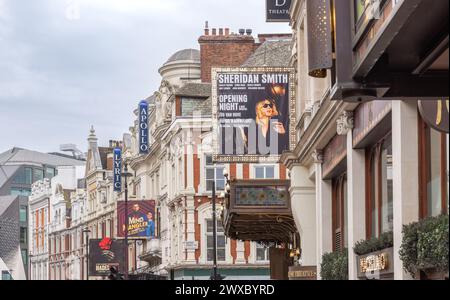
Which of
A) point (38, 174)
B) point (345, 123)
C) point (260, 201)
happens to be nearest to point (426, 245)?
point (345, 123)

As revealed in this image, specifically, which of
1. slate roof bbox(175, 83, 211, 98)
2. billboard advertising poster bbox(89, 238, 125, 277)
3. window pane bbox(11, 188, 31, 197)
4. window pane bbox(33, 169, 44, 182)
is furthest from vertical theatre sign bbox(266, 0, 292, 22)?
window pane bbox(33, 169, 44, 182)

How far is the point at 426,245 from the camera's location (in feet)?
52.0

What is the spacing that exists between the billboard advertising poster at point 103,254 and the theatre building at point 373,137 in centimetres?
5100

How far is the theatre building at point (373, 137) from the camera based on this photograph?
10320 millimetres

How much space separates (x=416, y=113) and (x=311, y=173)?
45.9 feet

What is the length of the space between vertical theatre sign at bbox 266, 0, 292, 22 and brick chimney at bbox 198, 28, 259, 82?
3407 cm

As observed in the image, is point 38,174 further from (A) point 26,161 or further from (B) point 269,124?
(B) point 269,124

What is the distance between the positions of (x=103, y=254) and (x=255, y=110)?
49894mm

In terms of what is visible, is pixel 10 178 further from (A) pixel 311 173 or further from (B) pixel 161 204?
(A) pixel 311 173

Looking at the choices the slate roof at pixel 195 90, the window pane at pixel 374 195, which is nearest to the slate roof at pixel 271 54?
the slate roof at pixel 195 90

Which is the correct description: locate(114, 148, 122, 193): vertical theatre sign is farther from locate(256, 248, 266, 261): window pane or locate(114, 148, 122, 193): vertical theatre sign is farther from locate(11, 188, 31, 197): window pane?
locate(11, 188, 31, 197): window pane

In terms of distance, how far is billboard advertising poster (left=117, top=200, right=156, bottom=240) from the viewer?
74.3 meters

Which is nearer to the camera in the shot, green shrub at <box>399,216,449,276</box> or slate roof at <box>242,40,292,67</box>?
green shrub at <box>399,216,449,276</box>

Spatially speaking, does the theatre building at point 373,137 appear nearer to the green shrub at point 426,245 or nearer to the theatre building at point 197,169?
the green shrub at point 426,245
